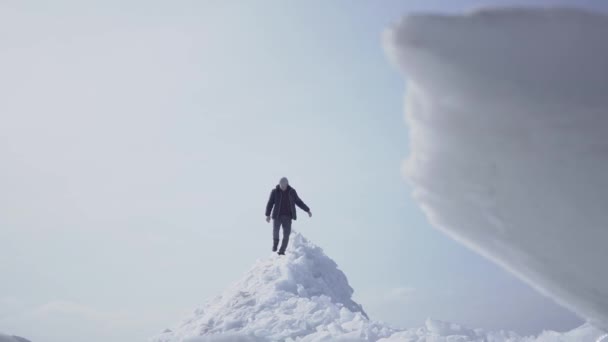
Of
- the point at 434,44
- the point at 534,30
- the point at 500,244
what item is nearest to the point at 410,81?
the point at 434,44

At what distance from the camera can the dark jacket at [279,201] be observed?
474 inches

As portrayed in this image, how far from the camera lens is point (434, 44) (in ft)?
7.66

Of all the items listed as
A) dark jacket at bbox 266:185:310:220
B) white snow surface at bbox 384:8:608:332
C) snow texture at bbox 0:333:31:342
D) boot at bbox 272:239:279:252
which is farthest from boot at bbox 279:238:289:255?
→ white snow surface at bbox 384:8:608:332

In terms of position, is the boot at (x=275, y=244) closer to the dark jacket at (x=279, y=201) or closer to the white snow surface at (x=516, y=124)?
the dark jacket at (x=279, y=201)

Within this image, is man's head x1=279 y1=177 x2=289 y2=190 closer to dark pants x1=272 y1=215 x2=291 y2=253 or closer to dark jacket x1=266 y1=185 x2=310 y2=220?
dark jacket x1=266 y1=185 x2=310 y2=220

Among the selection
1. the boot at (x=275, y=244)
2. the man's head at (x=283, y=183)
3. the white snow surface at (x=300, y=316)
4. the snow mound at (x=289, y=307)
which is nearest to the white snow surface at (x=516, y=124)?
the white snow surface at (x=300, y=316)

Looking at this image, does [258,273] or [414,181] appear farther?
[258,273]

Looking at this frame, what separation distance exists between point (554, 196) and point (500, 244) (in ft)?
3.15

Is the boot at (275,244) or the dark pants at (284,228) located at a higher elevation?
the dark pants at (284,228)

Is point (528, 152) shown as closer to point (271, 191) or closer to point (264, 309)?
point (264, 309)

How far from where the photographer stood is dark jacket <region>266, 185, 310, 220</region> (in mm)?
12031

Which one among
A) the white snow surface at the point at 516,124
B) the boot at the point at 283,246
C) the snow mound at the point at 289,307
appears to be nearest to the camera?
the white snow surface at the point at 516,124

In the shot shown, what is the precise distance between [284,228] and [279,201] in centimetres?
87

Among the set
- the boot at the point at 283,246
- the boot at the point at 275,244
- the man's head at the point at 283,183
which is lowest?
the boot at the point at 283,246
